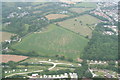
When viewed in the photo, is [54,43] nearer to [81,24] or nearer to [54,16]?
[81,24]

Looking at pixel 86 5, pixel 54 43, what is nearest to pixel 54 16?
pixel 86 5

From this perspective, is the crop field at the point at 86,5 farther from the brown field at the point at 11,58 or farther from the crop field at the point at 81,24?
the brown field at the point at 11,58

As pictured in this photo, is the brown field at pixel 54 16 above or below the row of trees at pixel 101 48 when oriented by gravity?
above

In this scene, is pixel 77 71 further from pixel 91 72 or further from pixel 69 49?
pixel 69 49

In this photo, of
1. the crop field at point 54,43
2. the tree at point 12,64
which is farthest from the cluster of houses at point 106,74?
the tree at point 12,64

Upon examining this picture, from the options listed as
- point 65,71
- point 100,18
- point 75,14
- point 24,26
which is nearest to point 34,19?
point 24,26
